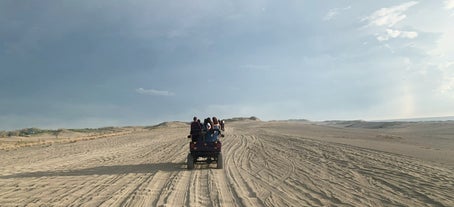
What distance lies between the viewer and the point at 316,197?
8602mm

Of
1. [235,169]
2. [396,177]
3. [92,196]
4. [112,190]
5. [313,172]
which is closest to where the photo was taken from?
[92,196]

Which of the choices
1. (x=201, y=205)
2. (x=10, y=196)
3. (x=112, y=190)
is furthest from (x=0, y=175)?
(x=201, y=205)

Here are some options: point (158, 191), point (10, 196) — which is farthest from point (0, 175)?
point (158, 191)

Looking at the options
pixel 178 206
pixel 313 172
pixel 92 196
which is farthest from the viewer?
pixel 313 172

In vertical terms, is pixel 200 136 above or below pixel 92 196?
above

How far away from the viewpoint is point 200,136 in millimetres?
14930

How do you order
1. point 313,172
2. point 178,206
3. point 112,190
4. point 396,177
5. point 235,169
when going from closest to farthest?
point 178,206 < point 112,190 < point 396,177 < point 313,172 < point 235,169

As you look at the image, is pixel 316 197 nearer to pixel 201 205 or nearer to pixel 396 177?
pixel 201 205

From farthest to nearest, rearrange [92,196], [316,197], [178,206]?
[92,196], [316,197], [178,206]

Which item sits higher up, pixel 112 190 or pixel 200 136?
pixel 200 136

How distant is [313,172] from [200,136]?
4783 millimetres

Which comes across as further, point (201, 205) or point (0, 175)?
point (0, 175)

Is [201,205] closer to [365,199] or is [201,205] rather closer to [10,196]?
[365,199]

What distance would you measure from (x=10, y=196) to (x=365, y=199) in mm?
8911
